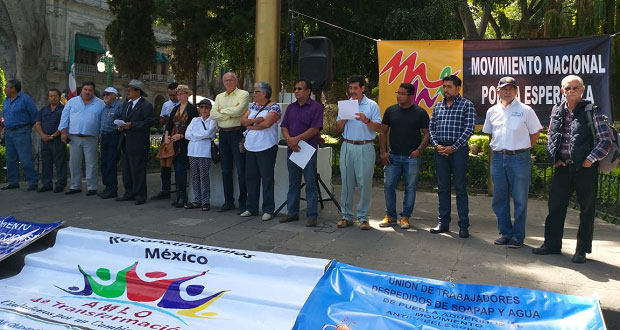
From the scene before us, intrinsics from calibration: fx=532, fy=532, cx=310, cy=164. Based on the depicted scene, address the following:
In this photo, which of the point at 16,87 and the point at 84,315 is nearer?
the point at 84,315

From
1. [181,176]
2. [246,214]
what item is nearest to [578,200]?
[246,214]

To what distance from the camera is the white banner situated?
4.05 meters

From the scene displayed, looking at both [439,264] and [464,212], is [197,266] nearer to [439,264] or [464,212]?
[439,264]

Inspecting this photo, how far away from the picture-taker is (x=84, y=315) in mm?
4121

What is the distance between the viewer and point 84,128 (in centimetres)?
916

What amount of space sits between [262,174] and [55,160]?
453 centimetres

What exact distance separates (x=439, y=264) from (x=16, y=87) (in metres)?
8.28

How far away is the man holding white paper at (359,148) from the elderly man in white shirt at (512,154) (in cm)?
152

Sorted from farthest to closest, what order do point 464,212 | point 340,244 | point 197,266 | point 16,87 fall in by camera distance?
point 16,87, point 464,212, point 340,244, point 197,266

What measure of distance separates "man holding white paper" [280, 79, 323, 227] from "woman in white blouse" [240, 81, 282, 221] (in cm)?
26

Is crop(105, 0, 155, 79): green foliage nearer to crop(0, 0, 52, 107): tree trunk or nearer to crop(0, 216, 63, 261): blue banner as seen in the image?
crop(0, 0, 52, 107): tree trunk

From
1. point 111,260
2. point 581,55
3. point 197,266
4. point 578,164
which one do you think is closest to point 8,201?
point 111,260

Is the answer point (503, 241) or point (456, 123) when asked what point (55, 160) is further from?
point (503, 241)

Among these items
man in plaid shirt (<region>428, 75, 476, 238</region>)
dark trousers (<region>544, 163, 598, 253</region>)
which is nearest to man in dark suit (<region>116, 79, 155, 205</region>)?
man in plaid shirt (<region>428, 75, 476, 238</region>)
